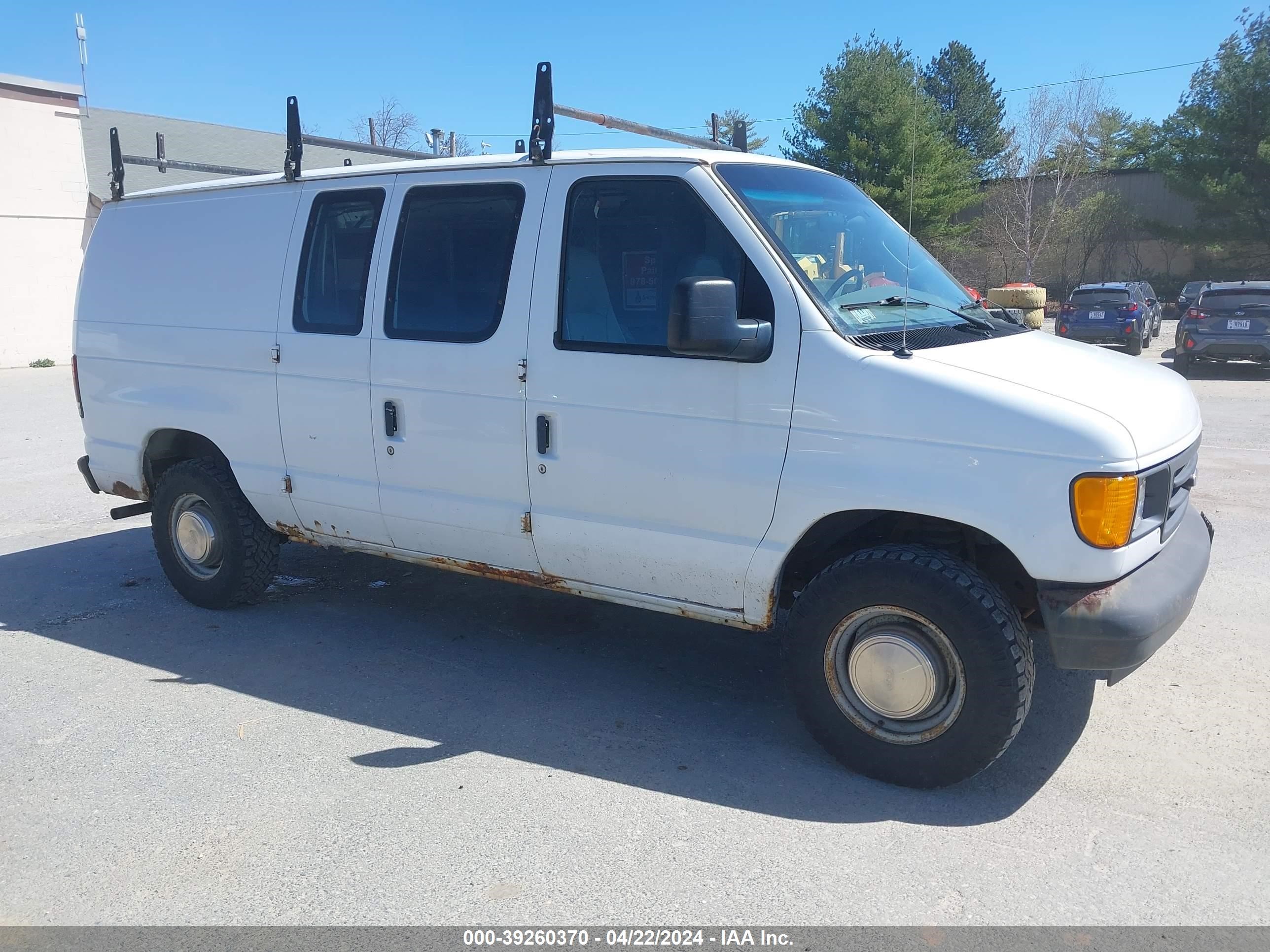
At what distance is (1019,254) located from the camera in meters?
41.3

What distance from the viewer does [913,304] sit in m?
4.17

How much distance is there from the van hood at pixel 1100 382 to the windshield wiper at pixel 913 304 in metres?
0.14

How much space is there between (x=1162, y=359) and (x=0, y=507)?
1959 centimetres

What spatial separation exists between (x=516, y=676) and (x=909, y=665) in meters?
1.98

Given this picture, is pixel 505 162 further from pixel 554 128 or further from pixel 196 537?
pixel 196 537

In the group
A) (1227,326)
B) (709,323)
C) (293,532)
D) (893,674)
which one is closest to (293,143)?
(293,532)

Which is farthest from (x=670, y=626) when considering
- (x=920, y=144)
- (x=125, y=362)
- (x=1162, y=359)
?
(x=920, y=144)

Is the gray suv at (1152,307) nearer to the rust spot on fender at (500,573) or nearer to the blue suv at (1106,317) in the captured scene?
the blue suv at (1106,317)

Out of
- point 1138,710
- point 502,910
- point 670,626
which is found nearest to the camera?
point 502,910

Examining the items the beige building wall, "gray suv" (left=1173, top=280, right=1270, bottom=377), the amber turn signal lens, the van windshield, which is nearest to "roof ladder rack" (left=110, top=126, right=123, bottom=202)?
the van windshield

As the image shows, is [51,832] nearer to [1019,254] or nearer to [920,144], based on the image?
[920,144]

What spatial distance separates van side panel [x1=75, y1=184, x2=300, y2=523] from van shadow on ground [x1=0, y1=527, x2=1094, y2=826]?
748 millimetres

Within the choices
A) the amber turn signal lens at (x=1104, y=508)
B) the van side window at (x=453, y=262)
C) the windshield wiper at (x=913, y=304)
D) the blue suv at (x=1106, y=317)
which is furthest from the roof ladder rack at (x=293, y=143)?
the blue suv at (x=1106, y=317)

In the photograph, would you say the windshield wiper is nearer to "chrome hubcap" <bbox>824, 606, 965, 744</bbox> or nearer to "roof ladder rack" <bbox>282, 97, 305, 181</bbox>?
"chrome hubcap" <bbox>824, 606, 965, 744</bbox>
